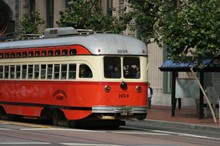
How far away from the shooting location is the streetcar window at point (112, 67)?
19.2 m

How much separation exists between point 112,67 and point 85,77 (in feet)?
3.15

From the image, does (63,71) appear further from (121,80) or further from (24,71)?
(24,71)

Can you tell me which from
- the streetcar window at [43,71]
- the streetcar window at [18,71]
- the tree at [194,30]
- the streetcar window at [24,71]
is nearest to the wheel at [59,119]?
the streetcar window at [43,71]

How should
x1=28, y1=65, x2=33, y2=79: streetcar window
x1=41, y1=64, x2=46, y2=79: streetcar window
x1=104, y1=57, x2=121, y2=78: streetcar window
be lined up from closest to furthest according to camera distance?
x1=104, y1=57, x2=121, y2=78: streetcar window → x1=41, y1=64, x2=46, y2=79: streetcar window → x1=28, y1=65, x2=33, y2=79: streetcar window

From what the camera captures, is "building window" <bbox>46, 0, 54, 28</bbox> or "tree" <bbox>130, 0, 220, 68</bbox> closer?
"tree" <bbox>130, 0, 220, 68</bbox>

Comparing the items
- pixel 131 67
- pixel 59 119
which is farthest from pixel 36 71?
pixel 131 67

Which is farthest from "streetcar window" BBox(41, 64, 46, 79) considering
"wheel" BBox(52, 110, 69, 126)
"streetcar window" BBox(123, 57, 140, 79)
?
"streetcar window" BBox(123, 57, 140, 79)

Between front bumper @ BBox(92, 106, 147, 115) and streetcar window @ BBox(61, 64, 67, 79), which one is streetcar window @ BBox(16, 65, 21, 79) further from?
front bumper @ BBox(92, 106, 147, 115)

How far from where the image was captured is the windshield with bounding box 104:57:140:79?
19.2 meters

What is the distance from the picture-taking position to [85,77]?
19.3 m

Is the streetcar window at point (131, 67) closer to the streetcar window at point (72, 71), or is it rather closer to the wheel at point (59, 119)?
the streetcar window at point (72, 71)

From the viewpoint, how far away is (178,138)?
17.6 meters

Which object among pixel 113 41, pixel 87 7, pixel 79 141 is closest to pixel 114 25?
pixel 87 7

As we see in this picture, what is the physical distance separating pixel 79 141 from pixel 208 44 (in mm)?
9924
